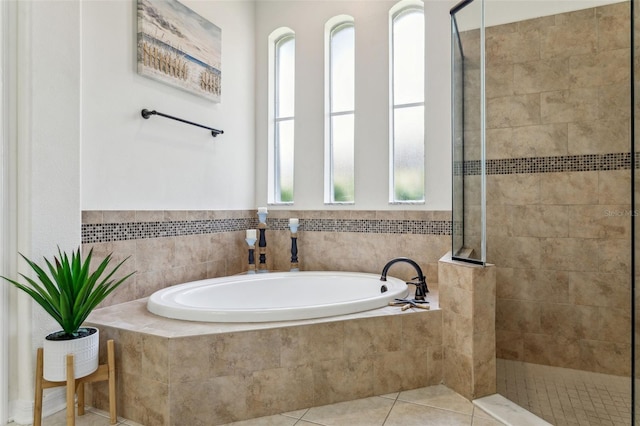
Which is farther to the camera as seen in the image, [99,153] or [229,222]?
[229,222]

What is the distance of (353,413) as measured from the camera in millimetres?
1893

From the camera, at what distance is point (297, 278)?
3033mm

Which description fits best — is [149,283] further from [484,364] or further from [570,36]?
[570,36]

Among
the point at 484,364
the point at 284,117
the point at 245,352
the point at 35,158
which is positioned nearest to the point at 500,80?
the point at 284,117

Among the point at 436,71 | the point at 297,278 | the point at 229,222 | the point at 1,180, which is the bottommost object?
the point at 297,278

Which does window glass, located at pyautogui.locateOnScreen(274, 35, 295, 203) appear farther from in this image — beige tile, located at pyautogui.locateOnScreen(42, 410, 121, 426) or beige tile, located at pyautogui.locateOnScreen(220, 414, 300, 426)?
beige tile, located at pyautogui.locateOnScreen(42, 410, 121, 426)

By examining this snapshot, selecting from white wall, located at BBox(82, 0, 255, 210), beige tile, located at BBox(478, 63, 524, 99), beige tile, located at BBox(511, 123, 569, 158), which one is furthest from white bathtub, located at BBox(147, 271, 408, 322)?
beige tile, located at BBox(478, 63, 524, 99)

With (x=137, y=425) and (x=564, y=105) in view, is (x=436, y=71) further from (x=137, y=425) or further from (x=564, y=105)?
(x=137, y=425)

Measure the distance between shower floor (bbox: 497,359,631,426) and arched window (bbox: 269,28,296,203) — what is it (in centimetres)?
223

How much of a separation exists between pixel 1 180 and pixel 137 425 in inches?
50.3

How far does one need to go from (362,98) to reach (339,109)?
255mm

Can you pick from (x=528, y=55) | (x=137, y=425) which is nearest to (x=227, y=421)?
(x=137, y=425)

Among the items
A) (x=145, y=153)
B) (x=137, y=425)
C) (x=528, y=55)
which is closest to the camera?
(x=137, y=425)

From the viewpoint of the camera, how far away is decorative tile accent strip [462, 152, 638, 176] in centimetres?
247
